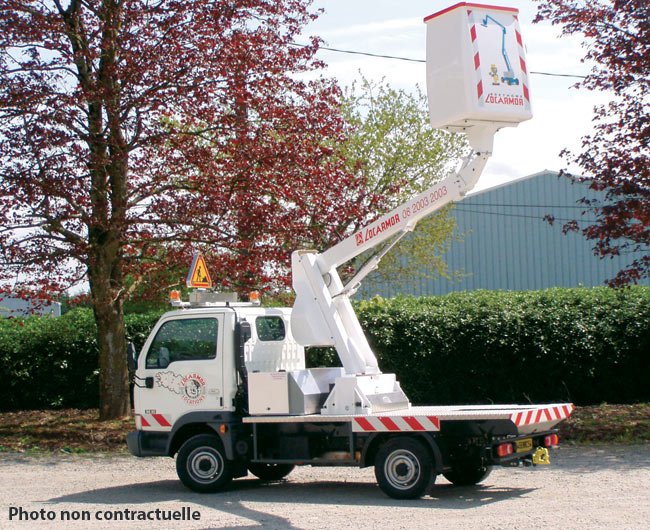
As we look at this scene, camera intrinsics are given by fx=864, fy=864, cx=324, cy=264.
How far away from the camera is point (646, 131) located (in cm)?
1370

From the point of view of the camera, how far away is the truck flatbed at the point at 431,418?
349 inches

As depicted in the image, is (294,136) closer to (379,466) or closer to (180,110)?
(180,110)

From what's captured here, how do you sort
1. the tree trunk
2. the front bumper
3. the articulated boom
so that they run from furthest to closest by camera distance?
the tree trunk, the front bumper, the articulated boom

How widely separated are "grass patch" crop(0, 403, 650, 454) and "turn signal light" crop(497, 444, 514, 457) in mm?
5333

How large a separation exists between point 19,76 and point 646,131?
405 inches

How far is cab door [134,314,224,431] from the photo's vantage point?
1039 centimetres

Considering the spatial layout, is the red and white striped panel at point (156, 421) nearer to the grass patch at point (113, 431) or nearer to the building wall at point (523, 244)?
the grass patch at point (113, 431)

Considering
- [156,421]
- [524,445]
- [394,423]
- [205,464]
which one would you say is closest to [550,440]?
[524,445]

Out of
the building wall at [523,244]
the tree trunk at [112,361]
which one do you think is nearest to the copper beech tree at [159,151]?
the tree trunk at [112,361]

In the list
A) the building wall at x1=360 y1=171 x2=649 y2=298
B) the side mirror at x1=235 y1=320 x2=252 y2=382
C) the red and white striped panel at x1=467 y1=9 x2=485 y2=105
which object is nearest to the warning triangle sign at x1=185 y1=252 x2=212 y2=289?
the side mirror at x1=235 y1=320 x2=252 y2=382

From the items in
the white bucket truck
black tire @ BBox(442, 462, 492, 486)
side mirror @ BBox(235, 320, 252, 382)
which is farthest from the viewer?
side mirror @ BBox(235, 320, 252, 382)

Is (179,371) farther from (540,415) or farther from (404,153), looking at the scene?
(404,153)

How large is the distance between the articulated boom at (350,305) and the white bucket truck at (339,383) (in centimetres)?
1

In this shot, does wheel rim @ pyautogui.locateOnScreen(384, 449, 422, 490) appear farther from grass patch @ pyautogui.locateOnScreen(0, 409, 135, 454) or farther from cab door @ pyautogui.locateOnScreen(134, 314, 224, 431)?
grass patch @ pyautogui.locateOnScreen(0, 409, 135, 454)
